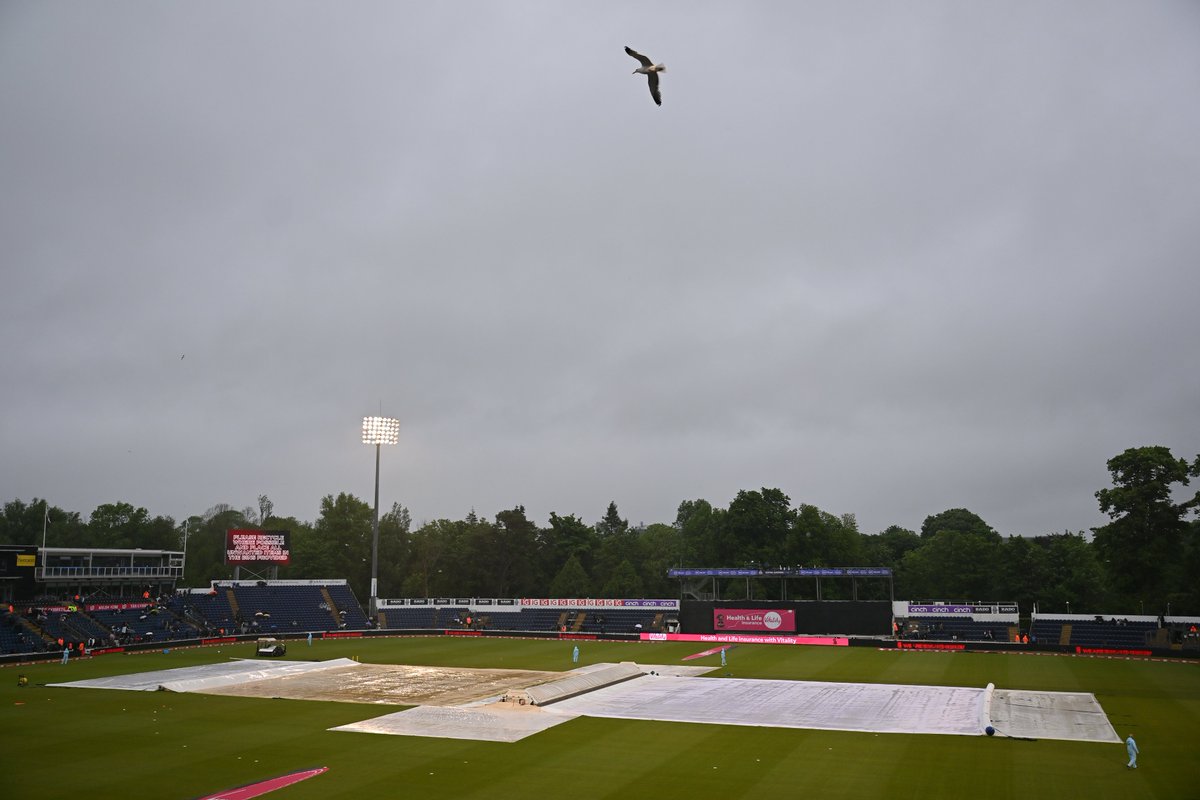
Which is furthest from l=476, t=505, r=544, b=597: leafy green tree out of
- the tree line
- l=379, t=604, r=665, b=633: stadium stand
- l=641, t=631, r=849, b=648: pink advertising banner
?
l=641, t=631, r=849, b=648: pink advertising banner

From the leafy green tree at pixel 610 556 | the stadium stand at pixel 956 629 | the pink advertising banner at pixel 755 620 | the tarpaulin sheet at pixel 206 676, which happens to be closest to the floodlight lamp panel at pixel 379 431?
the tarpaulin sheet at pixel 206 676

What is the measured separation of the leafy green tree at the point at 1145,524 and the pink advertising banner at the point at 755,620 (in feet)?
79.5

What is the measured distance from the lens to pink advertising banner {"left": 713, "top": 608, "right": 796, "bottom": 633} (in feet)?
225

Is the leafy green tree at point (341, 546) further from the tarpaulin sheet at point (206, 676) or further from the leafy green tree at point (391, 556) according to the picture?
the tarpaulin sheet at point (206, 676)

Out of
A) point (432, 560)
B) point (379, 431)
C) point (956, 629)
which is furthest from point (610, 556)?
point (956, 629)

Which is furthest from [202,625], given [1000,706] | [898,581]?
[898,581]

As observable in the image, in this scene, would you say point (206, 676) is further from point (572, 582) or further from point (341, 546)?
point (341, 546)

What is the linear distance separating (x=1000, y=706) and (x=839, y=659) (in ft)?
66.0

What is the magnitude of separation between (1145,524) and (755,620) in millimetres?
29732

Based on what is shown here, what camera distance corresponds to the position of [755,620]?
69438mm

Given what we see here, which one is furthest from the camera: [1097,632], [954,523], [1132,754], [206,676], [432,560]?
[954,523]

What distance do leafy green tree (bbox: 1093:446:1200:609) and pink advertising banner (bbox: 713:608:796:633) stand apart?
2423 centimetres

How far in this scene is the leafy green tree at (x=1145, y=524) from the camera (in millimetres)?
59188

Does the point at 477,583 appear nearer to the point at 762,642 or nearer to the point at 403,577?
the point at 403,577
